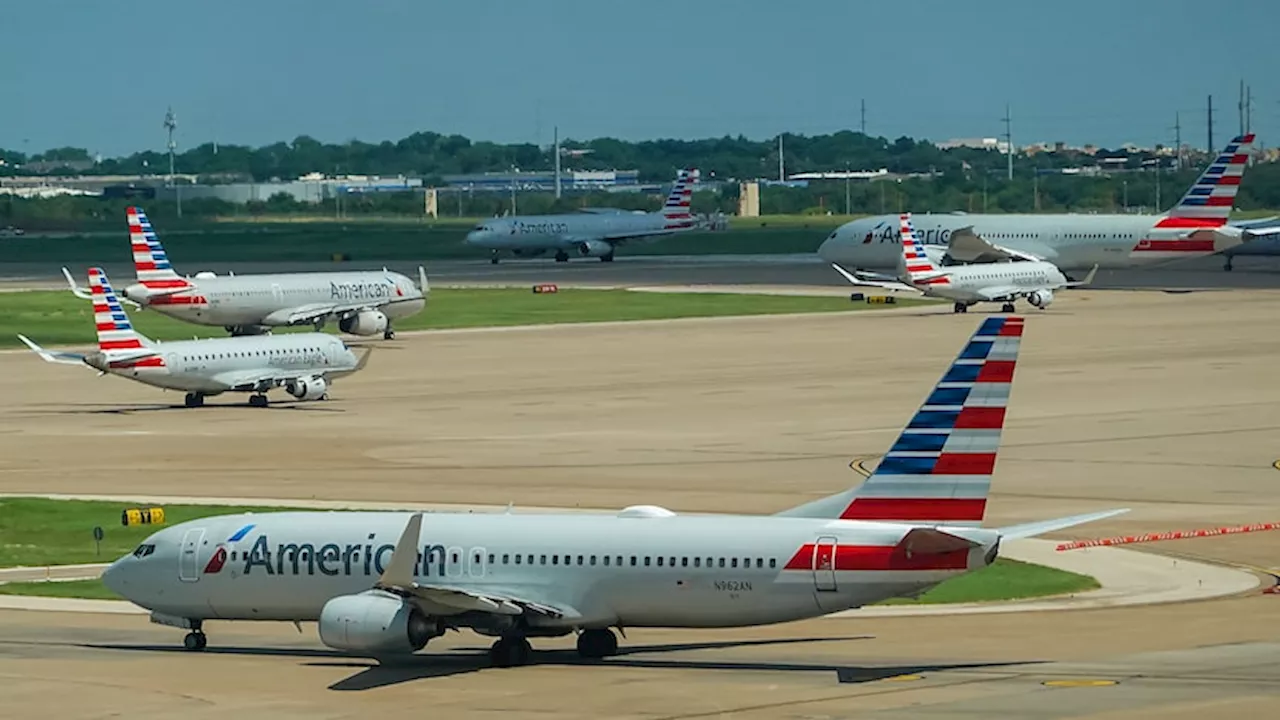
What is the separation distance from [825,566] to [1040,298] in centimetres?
10019

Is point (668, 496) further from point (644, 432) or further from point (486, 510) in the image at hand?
point (644, 432)

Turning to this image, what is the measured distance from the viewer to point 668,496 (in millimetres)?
66812

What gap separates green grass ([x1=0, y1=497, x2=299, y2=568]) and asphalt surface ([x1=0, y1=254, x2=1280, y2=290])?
99175 mm

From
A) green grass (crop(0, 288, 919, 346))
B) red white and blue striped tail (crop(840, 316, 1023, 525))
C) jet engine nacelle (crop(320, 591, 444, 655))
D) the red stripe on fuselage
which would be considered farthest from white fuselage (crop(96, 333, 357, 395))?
red white and blue striped tail (crop(840, 316, 1023, 525))

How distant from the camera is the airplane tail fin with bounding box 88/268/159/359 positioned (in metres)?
89.6

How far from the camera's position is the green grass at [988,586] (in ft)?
165

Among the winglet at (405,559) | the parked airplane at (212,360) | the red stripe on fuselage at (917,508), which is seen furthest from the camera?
the parked airplane at (212,360)

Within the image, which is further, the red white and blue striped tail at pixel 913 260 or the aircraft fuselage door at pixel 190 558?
the red white and blue striped tail at pixel 913 260

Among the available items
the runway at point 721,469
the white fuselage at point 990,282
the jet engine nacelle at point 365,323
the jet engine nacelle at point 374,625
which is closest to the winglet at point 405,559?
the jet engine nacelle at point 374,625

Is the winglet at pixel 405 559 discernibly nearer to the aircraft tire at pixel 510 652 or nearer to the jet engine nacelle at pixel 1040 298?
the aircraft tire at pixel 510 652

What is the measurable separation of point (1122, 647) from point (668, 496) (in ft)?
81.8

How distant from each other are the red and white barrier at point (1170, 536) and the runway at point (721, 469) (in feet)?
2.48

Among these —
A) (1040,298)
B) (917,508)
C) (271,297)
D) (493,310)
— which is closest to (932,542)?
(917,508)

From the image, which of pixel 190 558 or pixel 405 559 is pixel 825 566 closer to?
pixel 405 559
